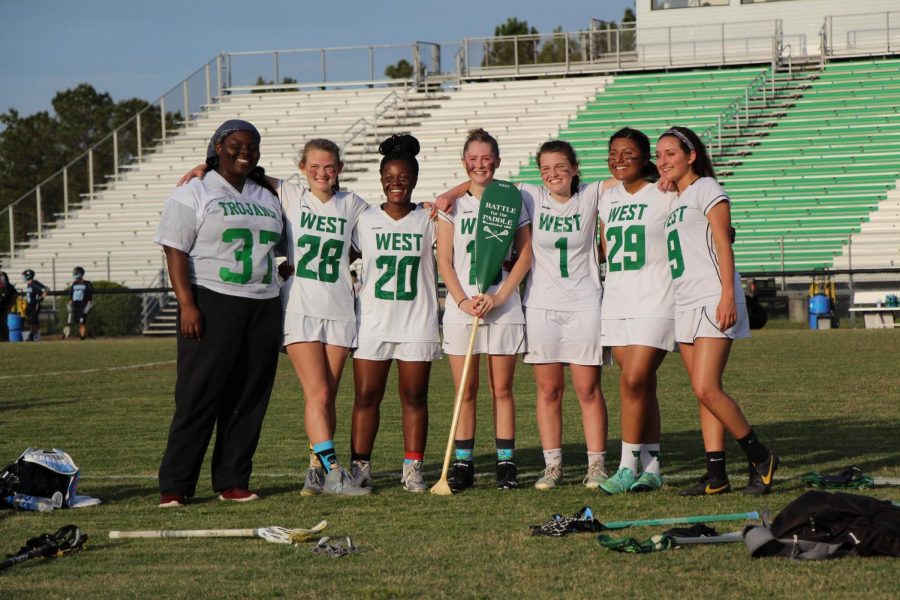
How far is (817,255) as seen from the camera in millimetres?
28922

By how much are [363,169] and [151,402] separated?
75.9 feet

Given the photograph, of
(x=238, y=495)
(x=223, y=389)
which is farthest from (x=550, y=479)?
(x=223, y=389)

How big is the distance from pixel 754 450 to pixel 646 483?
0.62m

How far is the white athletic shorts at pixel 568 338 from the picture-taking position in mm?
7414

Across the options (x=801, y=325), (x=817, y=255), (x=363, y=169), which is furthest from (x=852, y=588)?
(x=363, y=169)

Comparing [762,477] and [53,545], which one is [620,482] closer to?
[762,477]

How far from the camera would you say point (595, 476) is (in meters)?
7.32

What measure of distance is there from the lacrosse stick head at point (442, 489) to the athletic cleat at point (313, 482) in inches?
24.8

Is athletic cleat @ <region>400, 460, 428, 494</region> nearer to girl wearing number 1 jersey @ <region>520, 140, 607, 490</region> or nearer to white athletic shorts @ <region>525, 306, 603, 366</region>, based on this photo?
girl wearing number 1 jersey @ <region>520, 140, 607, 490</region>

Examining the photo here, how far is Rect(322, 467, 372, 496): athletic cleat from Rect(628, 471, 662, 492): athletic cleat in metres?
1.45

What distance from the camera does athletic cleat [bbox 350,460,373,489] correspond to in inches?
289

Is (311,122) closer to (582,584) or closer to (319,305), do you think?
(319,305)

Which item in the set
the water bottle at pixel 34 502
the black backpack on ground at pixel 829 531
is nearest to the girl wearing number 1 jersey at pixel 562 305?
the black backpack on ground at pixel 829 531

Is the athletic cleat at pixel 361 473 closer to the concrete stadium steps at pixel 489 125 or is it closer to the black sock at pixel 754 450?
the black sock at pixel 754 450
